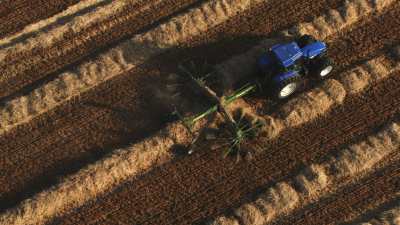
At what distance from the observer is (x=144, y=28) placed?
64.5ft

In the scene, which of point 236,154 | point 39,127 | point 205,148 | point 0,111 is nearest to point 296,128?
point 236,154

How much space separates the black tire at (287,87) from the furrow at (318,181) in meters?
3.05

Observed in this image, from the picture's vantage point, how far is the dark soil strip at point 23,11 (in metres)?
20.2

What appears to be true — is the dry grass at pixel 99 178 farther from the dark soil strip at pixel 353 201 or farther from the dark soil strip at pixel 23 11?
the dark soil strip at pixel 23 11

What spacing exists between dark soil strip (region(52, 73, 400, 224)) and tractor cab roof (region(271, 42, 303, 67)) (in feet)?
9.05

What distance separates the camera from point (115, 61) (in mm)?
18625

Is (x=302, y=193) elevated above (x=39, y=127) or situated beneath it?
situated beneath

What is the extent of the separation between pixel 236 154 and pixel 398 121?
257 inches

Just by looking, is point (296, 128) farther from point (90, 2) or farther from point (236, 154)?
point (90, 2)

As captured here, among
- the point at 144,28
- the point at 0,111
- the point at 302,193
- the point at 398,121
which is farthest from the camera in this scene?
the point at 144,28

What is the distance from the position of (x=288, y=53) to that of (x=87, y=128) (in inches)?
340

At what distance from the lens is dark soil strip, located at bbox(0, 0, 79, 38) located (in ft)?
66.3

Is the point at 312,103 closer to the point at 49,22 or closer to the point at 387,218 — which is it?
the point at 387,218

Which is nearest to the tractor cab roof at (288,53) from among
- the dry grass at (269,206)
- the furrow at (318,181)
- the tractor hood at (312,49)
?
the tractor hood at (312,49)
